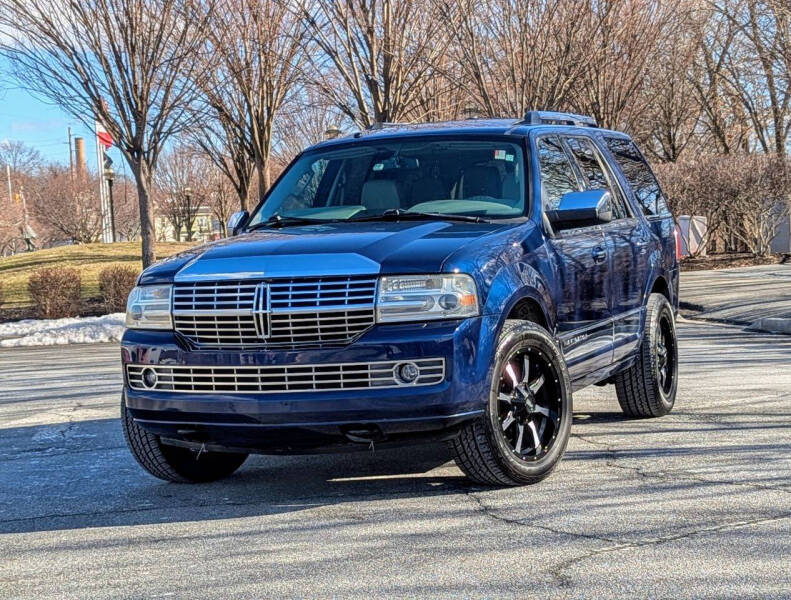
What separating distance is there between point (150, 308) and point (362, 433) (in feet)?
4.40

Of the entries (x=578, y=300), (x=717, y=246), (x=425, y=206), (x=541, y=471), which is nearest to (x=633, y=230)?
(x=578, y=300)

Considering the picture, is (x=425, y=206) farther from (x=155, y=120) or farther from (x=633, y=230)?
(x=155, y=120)

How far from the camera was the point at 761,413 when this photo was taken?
7.90m

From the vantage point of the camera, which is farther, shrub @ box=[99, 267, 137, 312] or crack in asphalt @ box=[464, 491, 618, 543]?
shrub @ box=[99, 267, 137, 312]

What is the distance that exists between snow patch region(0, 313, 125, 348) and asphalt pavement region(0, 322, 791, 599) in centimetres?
1038

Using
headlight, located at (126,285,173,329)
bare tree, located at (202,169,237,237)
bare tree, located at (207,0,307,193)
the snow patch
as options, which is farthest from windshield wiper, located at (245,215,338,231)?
bare tree, located at (202,169,237,237)

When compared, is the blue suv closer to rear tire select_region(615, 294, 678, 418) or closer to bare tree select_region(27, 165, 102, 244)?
rear tire select_region(615, 294, 678, 418)

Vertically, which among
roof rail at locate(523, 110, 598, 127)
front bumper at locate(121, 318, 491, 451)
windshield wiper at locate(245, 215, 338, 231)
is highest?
roof rail at locate(523, 110, 598, 127)

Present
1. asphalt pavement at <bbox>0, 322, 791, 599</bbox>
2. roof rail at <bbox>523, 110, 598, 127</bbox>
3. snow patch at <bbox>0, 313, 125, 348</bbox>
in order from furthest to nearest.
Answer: snow patch at <bbox>0, 313, 125, 348</bbox>
roof rail at <bbox>523, 110, 598, 127</bbox>
asphalt pavement at <bbox>0, 322, 791, 599</bbox>

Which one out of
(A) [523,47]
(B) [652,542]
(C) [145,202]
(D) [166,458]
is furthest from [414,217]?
(A) [523,47]

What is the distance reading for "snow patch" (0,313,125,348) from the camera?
18.3 m

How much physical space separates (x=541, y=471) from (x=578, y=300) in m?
1.30

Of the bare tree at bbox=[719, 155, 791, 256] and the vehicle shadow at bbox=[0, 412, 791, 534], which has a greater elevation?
the bare tree at bbox=[719, 155, 791, 256]

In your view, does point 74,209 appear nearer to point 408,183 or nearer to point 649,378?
point 649,378
